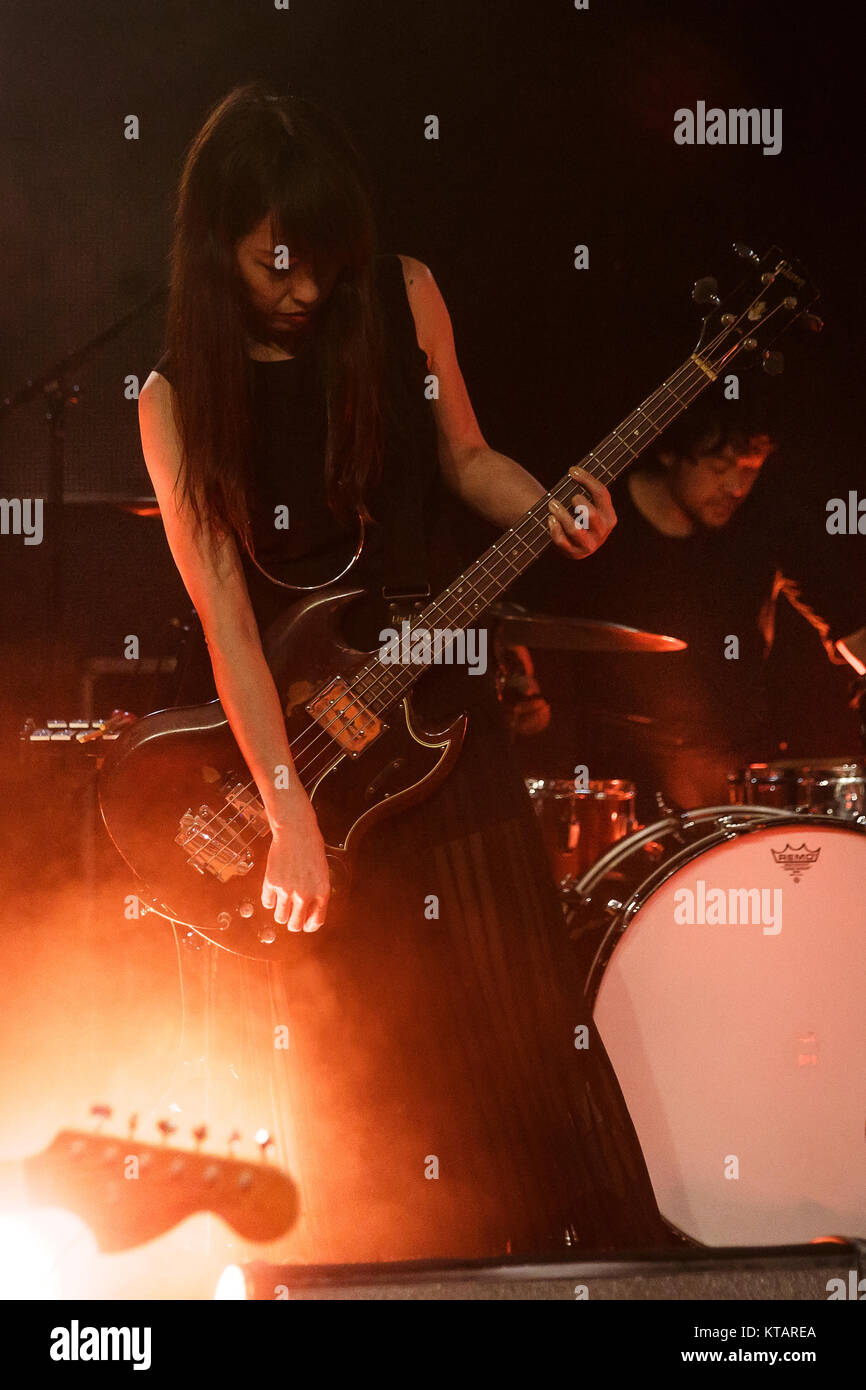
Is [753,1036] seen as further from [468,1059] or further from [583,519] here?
[583,519]

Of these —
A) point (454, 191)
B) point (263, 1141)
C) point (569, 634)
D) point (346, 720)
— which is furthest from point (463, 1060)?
point (454, 191)

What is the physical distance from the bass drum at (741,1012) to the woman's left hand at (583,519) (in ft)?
1.79

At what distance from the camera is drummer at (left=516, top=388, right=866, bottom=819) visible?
2152mm

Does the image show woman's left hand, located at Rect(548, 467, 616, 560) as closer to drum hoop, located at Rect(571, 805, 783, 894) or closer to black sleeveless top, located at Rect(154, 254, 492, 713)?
black sleeveless top, located at Rect(154, 254, 492, 713)

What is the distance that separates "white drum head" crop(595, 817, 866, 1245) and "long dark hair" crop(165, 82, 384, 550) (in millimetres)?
989

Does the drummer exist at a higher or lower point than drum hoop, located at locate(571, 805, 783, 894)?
higher

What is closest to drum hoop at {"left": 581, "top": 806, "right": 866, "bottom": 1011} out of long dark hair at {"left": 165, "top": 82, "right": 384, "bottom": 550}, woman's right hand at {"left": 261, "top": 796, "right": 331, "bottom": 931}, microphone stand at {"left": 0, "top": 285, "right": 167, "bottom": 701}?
woman's right hand at {"left": 261, "top": 796, "right": 331, "bottom": 931}

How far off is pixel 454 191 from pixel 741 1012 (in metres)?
1.65

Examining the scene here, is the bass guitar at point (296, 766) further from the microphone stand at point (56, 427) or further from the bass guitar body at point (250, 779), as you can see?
the microphone stand at point (56, 427)

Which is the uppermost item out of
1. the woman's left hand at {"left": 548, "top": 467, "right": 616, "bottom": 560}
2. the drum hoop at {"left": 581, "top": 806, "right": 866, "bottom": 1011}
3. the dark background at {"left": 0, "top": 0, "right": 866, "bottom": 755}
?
the dark background at {"left": 0, "top": 0, "right": 866, "bottom": 755}

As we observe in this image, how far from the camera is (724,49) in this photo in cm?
211

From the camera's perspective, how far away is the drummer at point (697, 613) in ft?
7.06
